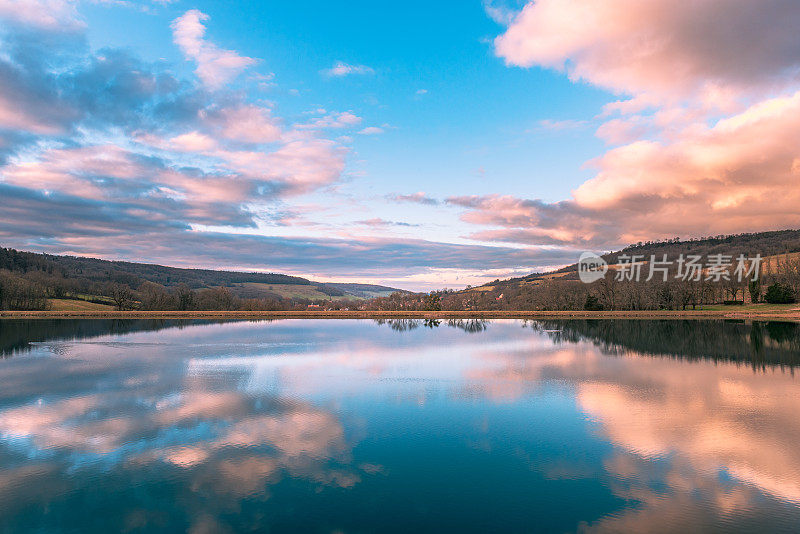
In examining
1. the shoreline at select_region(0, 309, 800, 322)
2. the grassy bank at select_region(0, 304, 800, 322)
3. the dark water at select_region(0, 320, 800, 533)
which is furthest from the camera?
the grassy bank at select_region(0, 304, 800, 322)

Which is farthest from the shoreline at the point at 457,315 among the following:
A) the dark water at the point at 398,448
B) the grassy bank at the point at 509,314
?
the dark water at the point at 398,448

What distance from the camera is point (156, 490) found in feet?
41.1

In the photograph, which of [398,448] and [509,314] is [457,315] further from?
[398,448]

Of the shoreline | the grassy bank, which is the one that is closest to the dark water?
the shoreline

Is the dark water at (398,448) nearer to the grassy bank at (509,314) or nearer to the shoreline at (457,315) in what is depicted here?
the shoreline at (457,315)

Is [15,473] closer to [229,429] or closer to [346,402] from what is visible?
[229,429]

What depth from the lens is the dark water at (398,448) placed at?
11.2 metres

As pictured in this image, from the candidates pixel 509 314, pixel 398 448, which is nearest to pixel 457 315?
pixel 509 314

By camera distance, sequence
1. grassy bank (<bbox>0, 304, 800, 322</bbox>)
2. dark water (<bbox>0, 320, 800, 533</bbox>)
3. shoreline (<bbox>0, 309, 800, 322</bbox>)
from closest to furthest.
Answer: dark water (<bbox>0, 320, 800, 533</bbox>), shoreline (<bbox>0, 309, 800, 322</bbox>), grassy bank (<bbox>0, 304, 800, 322</bbox>)

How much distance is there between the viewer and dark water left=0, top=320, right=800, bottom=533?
11.2m

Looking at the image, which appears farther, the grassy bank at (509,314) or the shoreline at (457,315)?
Answer: the grassy bank at (509,314)

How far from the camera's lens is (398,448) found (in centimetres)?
1617

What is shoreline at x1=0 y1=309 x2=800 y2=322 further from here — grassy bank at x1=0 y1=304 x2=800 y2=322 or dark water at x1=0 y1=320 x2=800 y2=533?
dark water at x1=0 y1=320 x2=800 y2=533

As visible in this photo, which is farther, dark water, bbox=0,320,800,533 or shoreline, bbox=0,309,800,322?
shoreline, bbox=0,309,800,322
